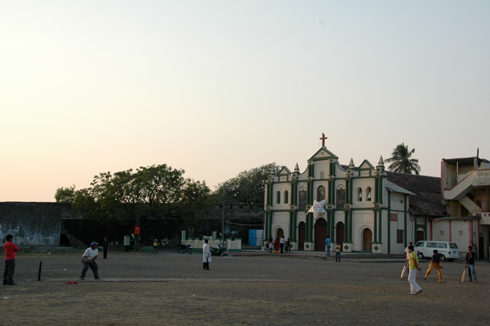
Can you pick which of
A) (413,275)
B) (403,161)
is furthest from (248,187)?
(413,275)

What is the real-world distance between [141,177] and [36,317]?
39.3 m

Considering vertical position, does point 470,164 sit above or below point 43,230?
above

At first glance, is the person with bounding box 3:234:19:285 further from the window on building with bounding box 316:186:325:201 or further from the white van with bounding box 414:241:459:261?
the window on building with bounding box 316:186:325:201

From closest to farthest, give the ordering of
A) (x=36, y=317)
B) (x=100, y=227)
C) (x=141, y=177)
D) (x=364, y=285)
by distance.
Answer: (x=36, y=317) < (x=364, y=285) < (x=141, y=177) < (x=100, y=227)

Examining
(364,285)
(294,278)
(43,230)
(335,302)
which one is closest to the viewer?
(335,302)

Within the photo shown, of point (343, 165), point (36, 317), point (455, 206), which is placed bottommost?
point (36, 317)

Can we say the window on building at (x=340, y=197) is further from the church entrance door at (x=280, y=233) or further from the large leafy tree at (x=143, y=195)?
the large leafy tree at (x=143, y=195)

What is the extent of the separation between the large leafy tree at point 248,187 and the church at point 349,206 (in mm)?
26988

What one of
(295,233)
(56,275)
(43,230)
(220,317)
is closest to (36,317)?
(220,317)

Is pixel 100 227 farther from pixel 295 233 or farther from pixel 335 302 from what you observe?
pixel 335 302

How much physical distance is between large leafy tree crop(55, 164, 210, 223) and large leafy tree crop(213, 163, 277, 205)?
28.8 m

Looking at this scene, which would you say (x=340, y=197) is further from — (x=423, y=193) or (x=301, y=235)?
(x=423, y=193)

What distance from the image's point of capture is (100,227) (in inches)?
2142

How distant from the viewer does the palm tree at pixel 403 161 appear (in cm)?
6944
